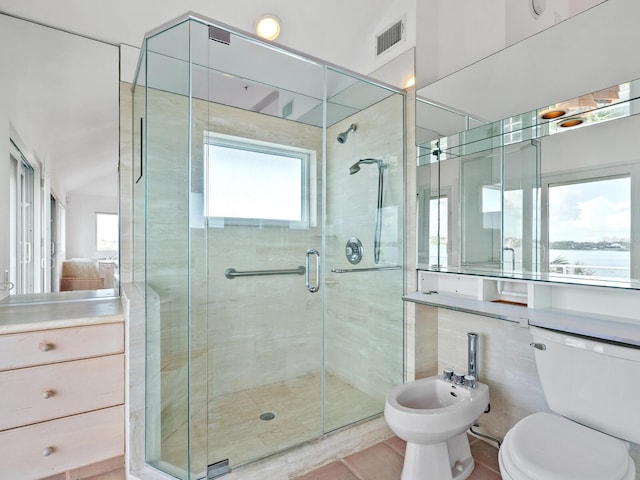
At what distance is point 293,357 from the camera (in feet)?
8.66

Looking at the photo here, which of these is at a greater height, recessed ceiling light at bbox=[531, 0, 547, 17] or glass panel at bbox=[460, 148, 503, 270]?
recessed ceiling light at bbox=[531, 0, 547, 17]

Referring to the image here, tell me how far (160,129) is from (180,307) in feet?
2.94

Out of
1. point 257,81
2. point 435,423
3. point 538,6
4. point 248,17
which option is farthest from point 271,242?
point 538,6

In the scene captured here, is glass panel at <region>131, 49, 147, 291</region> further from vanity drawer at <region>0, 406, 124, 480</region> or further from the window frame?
the window frame

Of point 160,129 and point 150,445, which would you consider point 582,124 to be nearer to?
point 160,129

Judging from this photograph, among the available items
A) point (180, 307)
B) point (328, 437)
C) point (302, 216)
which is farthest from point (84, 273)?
point (328, 437)

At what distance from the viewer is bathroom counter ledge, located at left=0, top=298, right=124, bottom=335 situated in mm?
1589

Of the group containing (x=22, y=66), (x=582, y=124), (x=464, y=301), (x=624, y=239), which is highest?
(x=22, y=66)

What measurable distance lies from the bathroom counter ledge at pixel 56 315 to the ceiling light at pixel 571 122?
2313mm

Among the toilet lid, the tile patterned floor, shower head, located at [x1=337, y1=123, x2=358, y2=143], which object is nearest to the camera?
the toilet lid

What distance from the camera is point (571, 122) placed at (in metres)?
1.66

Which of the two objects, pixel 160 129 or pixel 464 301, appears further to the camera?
pixel 464 301

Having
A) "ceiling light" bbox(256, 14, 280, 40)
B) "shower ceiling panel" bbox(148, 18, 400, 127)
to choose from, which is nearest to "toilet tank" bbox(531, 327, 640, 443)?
"shower ceiling panel" bbox(148, 18, 400, 127)

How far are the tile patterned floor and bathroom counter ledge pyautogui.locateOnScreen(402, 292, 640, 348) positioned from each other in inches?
32.2
